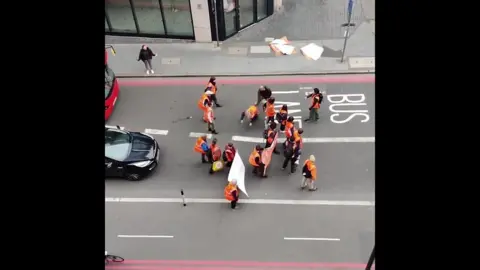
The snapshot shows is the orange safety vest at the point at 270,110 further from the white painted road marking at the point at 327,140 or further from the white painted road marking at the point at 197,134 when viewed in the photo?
the white painted road marking at the point at 197,134

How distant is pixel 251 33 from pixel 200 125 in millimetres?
6345

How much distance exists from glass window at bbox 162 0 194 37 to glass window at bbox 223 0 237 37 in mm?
1506

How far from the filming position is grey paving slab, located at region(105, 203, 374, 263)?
13672 mm

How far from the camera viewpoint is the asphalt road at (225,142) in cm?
1542

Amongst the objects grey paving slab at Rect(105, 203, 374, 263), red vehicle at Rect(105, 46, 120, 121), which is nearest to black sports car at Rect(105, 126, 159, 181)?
grey paving slab at Rect(105, 203, 374, 263)

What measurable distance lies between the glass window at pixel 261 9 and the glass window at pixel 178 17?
316 centimetres

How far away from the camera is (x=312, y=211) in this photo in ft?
48.0

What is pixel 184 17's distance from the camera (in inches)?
840

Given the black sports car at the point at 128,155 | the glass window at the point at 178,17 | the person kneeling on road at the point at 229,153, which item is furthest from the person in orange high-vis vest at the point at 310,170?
the glass window at the point at 178,17

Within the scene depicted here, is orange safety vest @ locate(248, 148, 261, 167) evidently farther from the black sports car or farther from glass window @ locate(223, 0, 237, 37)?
glass window @ locate(223, 0, 237, 37)

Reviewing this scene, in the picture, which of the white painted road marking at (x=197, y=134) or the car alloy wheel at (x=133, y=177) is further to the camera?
the white painted road marking at (x=197, y=134)

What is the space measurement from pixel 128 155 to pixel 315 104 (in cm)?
631
